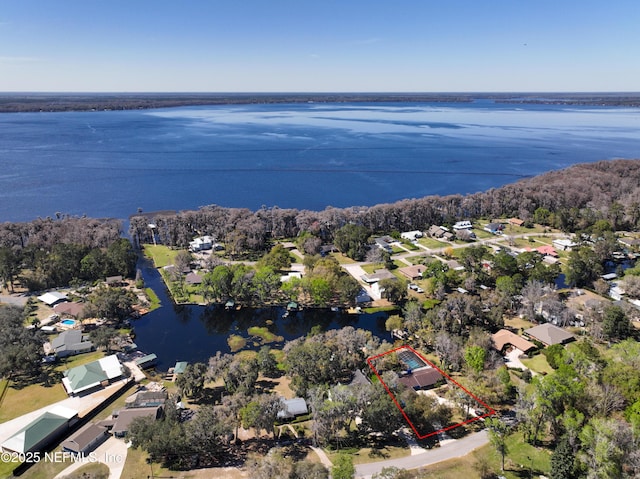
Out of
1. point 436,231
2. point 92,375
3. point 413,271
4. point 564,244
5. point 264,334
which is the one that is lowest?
point 264,334

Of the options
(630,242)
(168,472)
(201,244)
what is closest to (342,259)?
(201,244)

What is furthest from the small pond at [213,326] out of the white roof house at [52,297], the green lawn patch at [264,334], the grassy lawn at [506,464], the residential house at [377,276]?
the grassy lawn at [506,464]

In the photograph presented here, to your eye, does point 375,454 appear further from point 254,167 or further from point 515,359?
point 254,167

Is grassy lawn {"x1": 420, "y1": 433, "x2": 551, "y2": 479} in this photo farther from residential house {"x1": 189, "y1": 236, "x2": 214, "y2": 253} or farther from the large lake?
the large lake

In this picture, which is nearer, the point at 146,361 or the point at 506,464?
the point at 506,464

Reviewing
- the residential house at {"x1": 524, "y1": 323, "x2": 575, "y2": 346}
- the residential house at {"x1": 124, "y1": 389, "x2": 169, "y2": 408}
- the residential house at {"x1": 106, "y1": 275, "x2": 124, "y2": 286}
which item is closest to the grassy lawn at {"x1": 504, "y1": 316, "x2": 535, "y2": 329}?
the residential house at {"x1": 524, "y1": 323, "x2": 575, "y2": 346}

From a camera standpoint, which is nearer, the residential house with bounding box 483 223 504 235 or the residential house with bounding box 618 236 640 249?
the residential house with bounding box 618 236 640 249

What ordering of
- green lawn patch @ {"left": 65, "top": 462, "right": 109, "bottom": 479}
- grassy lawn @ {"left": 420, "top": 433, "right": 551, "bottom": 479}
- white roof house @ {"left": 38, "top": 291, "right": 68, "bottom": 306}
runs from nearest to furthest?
green lawn patch @ {"left": 65, "top": 462, "right": 109, "bottom": 479} → grassy lawn @ {"left": 420, "top": 433, "right": 551, "bottom": 479} → white roof house @ {"left": 38, "top": 291, "right": 68, "bottom": 306}
